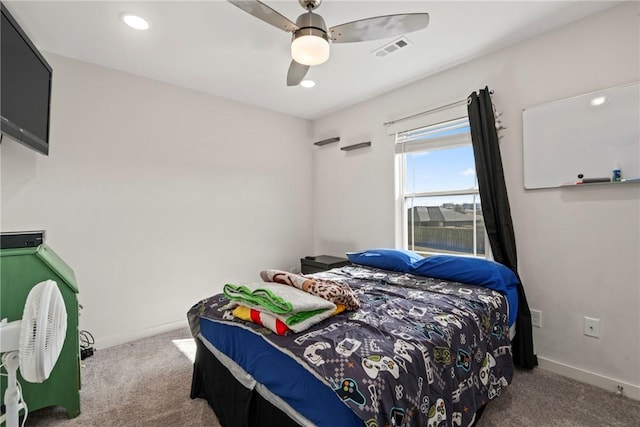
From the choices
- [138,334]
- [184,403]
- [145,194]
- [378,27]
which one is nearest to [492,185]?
[378,27]

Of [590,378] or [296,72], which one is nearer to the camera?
[590,378]

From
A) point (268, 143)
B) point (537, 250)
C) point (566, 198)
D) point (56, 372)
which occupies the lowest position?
point (56, 372)

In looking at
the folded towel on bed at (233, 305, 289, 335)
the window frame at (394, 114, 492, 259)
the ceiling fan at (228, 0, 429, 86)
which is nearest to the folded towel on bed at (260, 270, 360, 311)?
the folded towel on bed at (233, 305, 289, 335)

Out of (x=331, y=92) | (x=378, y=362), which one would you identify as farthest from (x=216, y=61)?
(x=378, y=362)

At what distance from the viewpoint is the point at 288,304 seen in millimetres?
1334

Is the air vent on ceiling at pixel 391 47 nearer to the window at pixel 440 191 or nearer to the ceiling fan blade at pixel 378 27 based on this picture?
the ceiling fan blade at pixel 378 27

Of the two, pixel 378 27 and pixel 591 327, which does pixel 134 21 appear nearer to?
pixel 378 27

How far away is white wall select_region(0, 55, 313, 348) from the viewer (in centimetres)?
249

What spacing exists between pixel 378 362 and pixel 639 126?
2.27m

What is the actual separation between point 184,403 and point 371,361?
1.44 meters

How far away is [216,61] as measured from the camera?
2.63 m

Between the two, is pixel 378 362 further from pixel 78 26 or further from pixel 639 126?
pixel 78 26

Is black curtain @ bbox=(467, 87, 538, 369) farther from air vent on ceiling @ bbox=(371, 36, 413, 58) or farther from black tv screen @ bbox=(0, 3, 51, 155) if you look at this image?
black tv screen @ bbox=(0, 3, 51, 155)

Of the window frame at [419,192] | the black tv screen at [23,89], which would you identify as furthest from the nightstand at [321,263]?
the black tv screen at [23,89]
